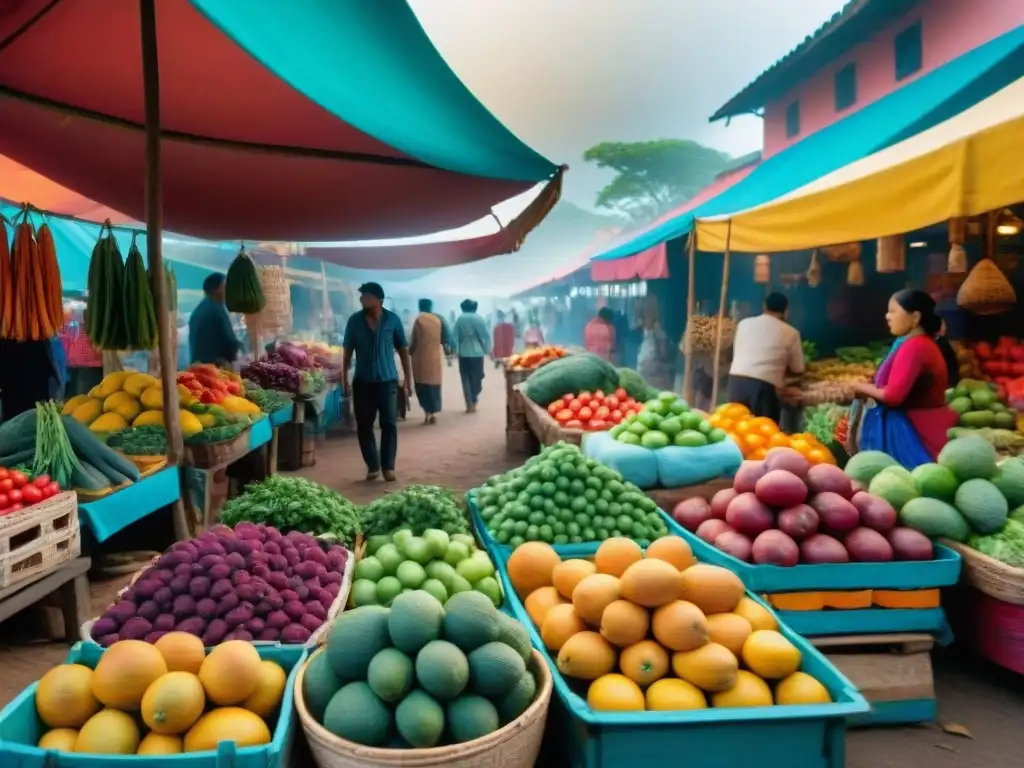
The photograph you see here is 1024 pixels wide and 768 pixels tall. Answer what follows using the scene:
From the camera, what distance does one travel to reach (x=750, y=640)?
7.61 ft

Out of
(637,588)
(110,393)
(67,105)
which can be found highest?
(67,105)

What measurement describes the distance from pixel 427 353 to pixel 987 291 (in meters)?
7.32

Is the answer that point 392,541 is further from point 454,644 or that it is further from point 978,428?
point 978,428

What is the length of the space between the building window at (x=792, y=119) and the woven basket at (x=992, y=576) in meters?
15.1

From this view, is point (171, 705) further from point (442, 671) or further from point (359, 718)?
point (442, 671)

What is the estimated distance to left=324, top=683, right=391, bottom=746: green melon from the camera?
1875 mm

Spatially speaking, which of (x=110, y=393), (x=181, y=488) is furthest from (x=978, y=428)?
(x=110, y=393)

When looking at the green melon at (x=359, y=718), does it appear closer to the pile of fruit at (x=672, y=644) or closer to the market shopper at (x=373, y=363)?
the pile of fruit at (x=672, y=644)

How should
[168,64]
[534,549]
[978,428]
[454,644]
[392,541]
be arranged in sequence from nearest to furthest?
[454,644] → [534,549] → [392,541] → [168,64] → [978,428]

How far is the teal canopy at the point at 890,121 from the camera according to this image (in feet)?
18.5

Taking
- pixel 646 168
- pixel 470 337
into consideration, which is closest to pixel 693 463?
pixel 470 337

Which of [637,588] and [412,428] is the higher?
[637,588]

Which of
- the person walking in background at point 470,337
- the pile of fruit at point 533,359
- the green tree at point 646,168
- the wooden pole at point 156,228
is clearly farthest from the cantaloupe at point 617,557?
the green tree at point 646,168

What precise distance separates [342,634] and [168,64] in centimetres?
333
